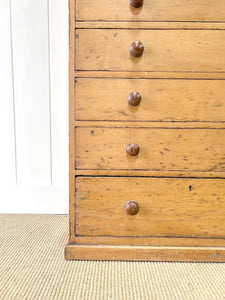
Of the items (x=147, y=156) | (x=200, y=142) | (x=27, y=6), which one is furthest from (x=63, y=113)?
(x=200, y=142)

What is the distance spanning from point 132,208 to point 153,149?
0.22 meters

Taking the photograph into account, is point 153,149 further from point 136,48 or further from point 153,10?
point 153,10

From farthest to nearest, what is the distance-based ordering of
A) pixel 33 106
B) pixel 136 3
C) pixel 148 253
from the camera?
pixel 33 106
pixel 148 253
pixel 136 3

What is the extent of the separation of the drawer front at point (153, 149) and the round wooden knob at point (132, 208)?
0.13 meters

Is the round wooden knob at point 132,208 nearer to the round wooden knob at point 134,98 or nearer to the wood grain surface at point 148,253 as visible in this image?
the wood grain surface at point 148,253

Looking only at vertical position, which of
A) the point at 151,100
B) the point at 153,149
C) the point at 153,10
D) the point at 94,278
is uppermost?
the point at 153,10

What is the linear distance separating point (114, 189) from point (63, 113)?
64cm

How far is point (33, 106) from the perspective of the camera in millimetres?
1479

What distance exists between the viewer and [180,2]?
928mm

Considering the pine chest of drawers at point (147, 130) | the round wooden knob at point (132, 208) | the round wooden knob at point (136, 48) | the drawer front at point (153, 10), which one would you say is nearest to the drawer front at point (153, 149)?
the pine chest of drawers at point (147, 130)

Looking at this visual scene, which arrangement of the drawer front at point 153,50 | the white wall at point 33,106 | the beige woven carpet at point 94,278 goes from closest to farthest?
the beige woven carpet at point 94,278, the drawer front at point 153,50, the white wall at point 33,106

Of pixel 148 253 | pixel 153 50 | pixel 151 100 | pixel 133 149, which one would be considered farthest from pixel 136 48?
pixel 148 253

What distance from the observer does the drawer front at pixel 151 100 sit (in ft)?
3.14

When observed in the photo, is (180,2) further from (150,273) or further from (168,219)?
(150,273)
